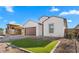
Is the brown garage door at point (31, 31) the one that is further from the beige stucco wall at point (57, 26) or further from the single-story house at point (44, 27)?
the beige stucco wall at point (57, 26)

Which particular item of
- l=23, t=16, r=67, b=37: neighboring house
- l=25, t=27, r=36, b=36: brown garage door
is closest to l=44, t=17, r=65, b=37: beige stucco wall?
l=23, t=16, r=67, b=37: neighboring house

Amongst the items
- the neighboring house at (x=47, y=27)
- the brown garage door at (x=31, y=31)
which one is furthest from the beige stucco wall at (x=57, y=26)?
the brown garage door at (x=31, y=31)

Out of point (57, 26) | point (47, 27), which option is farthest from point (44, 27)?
point (57, 26)

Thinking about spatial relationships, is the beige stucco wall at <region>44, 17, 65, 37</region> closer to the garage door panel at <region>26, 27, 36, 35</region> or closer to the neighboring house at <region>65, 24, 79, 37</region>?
the neighboring house at <region>65, 24, 79, 37</region>

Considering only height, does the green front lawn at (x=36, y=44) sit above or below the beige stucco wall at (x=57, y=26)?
below

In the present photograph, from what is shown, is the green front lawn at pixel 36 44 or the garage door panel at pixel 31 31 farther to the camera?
the garage door panel at pixel 31 31
